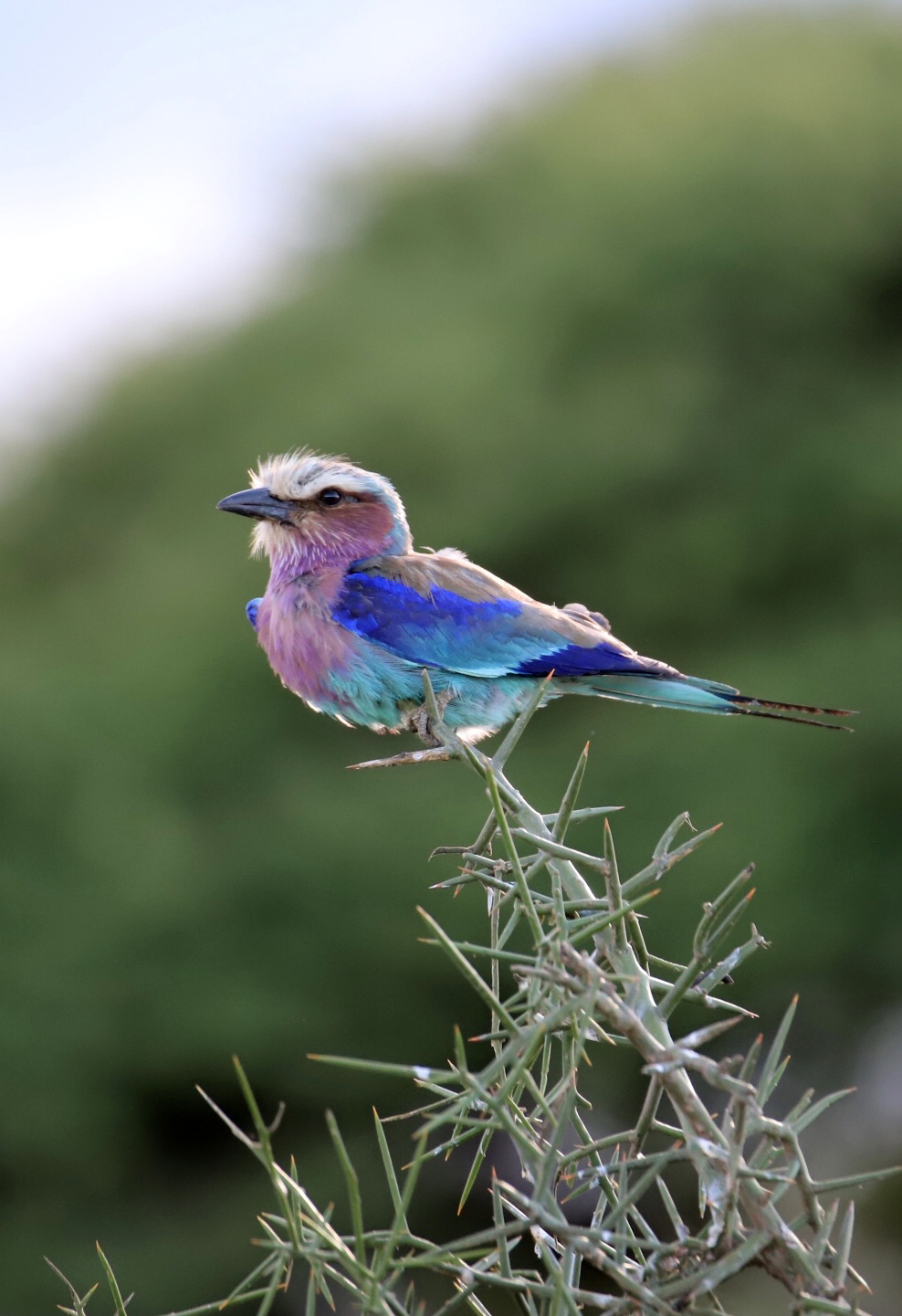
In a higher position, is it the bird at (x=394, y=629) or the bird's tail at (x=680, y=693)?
the bird at (x=394, y=629)

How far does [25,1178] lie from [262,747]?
326 cm

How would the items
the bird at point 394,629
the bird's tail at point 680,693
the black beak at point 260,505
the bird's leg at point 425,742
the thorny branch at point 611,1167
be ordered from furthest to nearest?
the black beak at point 260,505 < the bird at point 394,629 < the bird's tail at point 680,693 < the bird's leg at point 425,742 < the thorny branch at point 611,1167

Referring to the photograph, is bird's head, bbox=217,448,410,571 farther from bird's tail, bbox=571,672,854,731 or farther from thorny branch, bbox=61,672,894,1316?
thorny branch, bbox=61,672,894,1316

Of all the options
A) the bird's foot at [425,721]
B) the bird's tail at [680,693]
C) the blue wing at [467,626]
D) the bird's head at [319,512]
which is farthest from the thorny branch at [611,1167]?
the bird's head at [319,512]

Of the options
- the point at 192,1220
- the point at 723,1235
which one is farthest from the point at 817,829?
the point at 723,1235

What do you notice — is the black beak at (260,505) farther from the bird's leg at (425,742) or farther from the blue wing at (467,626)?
the bird's leg at (425,742)

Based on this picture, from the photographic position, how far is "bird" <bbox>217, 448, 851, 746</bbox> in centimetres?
354

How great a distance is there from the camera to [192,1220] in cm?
926

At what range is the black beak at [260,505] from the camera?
386 cm

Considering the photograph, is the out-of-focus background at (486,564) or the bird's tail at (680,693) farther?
the out-of-focus background at (486,564)

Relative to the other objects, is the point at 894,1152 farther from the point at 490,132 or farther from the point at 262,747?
the point at 490,132

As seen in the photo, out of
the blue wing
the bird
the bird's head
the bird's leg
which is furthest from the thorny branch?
the bird's head

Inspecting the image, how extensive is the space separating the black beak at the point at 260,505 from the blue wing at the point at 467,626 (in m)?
0.26

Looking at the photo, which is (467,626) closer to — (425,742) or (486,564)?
(425,742)
